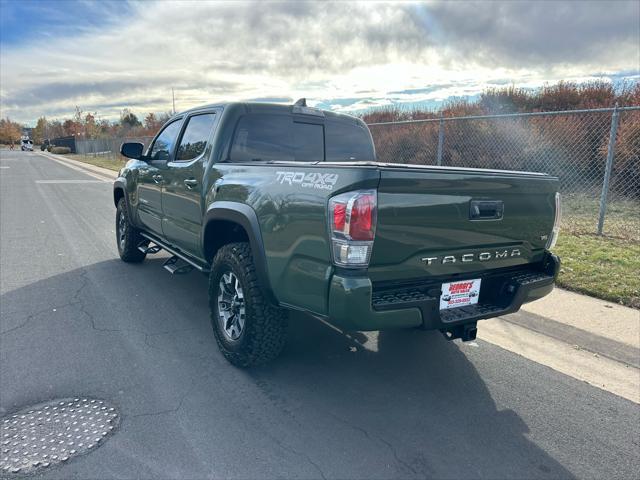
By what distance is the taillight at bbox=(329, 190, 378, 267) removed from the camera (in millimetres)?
2494

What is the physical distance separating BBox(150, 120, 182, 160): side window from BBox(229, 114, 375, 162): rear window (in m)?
1.24

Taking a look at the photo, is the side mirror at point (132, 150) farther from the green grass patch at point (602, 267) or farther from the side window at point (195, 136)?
the green grass patch at point (602, 267)

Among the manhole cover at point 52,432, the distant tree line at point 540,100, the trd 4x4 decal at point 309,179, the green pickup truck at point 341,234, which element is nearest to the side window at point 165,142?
the green pickup truck at point 341,234

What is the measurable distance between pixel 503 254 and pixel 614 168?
912 cm

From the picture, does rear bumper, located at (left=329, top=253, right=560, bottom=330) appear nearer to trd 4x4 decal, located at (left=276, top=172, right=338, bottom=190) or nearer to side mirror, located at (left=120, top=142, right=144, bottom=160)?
trd 4x4 decal, located at (left=276, top=172, right=338, bottom=190)

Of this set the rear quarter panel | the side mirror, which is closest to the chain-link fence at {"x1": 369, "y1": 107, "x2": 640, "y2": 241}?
the side mirror

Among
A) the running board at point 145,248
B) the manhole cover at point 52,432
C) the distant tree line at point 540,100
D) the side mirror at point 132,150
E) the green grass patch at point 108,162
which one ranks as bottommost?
the manhole cover at point 52,432

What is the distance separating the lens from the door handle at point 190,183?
4137 millimetres

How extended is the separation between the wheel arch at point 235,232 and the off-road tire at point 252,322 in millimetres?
90

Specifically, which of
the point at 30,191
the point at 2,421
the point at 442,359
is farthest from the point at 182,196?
the point at 30,191

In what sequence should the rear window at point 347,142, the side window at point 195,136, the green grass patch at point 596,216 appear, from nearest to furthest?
the side window at point 195,136
the rear window at point 347,142
the green grass patch at point 596,216

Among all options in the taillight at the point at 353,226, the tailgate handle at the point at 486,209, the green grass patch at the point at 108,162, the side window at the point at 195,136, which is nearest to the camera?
the taillight at the point at 353,226

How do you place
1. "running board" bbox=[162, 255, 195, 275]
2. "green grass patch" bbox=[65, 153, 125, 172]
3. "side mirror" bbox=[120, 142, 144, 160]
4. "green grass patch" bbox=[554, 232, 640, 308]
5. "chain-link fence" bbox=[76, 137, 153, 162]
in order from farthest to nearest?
"chain-link fence" bbox=[76, 137, 153, 162] < "green grass patch" bbox=[65, 153, 125, 172] < "side mirror" bbox=[120, 142, 144, 160] < "green grass patch" bbox=[554, 232, 640, 308] < "running board" bbox=[162, 255, 195, 275]

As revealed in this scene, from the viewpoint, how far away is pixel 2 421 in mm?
2842
